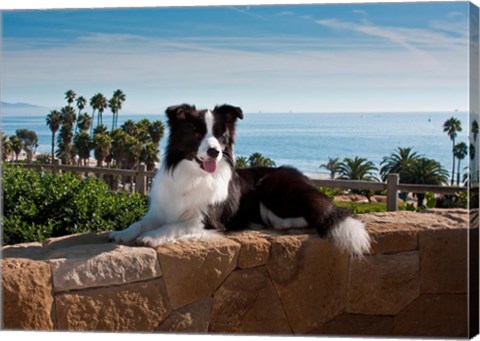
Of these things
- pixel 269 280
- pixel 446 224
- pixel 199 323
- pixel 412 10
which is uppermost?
pixel 412 10

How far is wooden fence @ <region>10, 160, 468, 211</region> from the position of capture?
4.59 metres

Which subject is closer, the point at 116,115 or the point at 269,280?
the point at 269,280

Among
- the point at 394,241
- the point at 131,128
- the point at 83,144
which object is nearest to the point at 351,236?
the point at 394,241

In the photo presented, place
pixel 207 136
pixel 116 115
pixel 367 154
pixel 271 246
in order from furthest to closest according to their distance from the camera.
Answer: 1. pixel 367 154
2. pixel 116 115
3. pixel 271 246
4. pixel 207 136

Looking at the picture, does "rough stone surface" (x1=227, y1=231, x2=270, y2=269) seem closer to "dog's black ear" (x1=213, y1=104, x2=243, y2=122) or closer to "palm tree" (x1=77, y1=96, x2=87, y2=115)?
"dog's black ear" (x1=213, y1=104, x2=243, y2=122)

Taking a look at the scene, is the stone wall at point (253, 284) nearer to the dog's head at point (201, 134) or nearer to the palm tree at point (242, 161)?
the dog's head at point (201, 134)

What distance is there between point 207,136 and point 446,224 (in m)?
1.39

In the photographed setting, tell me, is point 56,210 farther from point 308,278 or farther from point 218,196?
point 308,278

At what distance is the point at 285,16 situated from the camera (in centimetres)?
327

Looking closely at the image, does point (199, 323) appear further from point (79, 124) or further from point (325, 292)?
point (79, 124)

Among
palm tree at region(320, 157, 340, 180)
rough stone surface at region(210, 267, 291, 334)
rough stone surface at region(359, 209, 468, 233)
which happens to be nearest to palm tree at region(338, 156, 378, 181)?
palm tree at region(320, 157, 340, 180)

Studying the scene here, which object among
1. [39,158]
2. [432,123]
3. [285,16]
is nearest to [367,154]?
[432,123]

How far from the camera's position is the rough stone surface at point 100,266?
262cm

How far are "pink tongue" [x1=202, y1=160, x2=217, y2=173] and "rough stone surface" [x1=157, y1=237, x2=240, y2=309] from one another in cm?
35
